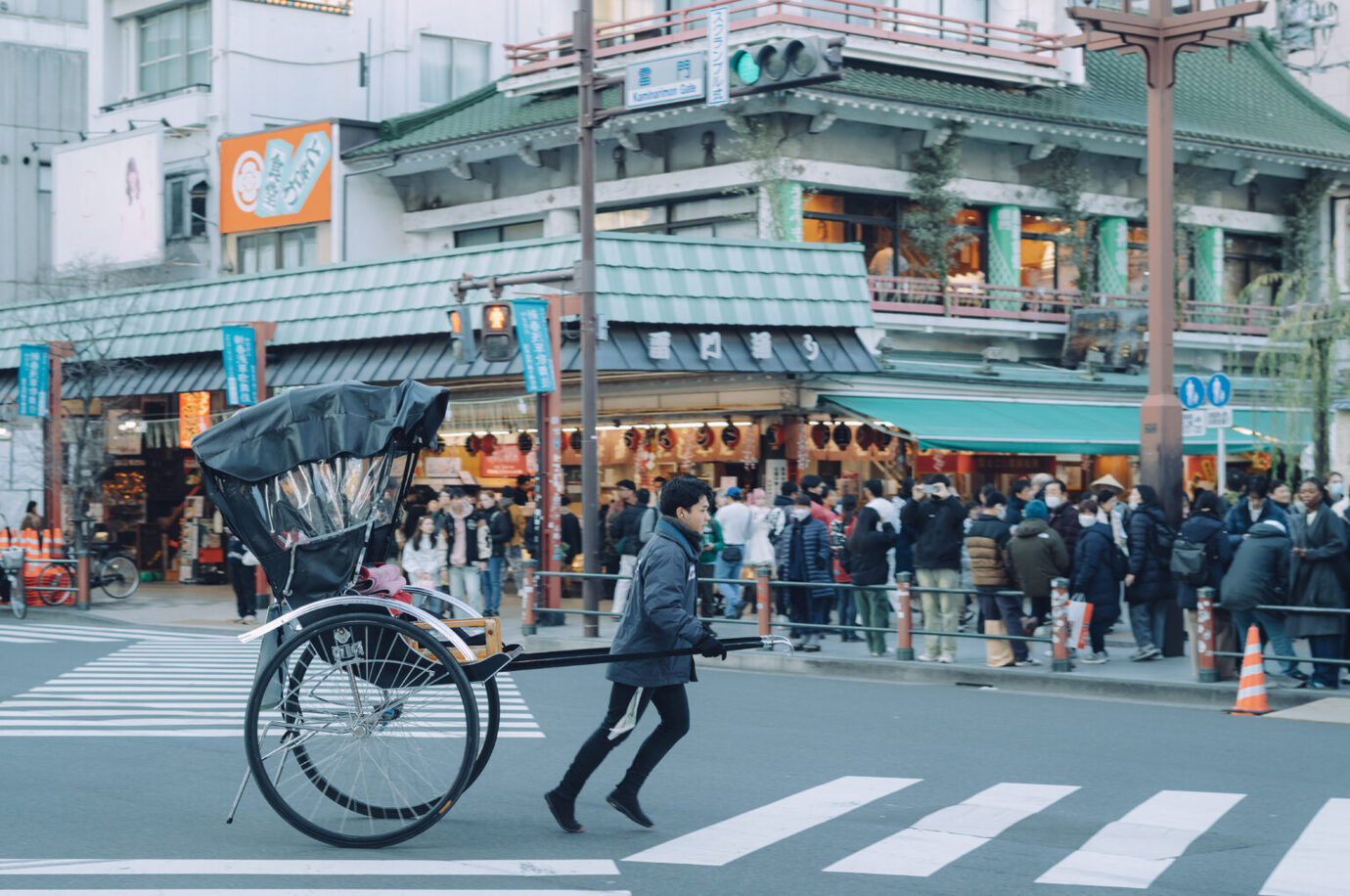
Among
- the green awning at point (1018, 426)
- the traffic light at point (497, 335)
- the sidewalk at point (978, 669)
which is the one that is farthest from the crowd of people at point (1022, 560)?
the traffic light at point (497, 335)

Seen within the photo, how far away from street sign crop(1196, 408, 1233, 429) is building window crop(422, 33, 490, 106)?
792 inches

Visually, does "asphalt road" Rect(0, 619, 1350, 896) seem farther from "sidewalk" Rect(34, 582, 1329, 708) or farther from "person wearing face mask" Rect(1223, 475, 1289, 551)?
"person wearing face mask" Rect(1223, 475, 1289, 551)

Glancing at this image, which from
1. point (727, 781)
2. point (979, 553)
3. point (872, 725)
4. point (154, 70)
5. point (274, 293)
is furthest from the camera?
point (154, 70)

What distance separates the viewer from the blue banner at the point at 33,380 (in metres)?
25.5

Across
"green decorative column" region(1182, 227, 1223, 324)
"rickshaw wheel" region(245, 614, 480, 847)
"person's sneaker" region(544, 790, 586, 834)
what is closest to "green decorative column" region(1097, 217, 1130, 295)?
"green decorative column" region(1182, 227, 1223, 324)

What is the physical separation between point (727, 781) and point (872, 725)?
280cm

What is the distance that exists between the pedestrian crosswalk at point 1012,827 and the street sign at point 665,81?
29.2 ft

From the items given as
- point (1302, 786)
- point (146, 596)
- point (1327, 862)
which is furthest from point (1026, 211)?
point (1327, 862)

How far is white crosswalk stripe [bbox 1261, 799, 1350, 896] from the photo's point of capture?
6.65 metres

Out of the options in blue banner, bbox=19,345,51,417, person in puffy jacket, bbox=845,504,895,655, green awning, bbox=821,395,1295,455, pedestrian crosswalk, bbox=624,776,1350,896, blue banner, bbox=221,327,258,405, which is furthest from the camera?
blue banner, bbox=19,345,51,417

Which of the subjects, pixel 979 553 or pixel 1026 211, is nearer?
pixel 979 553

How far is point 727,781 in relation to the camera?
921 cm

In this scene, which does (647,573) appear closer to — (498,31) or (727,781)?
(727,781)

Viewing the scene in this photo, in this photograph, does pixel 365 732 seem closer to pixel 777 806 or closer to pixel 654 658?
pixel 654 658
